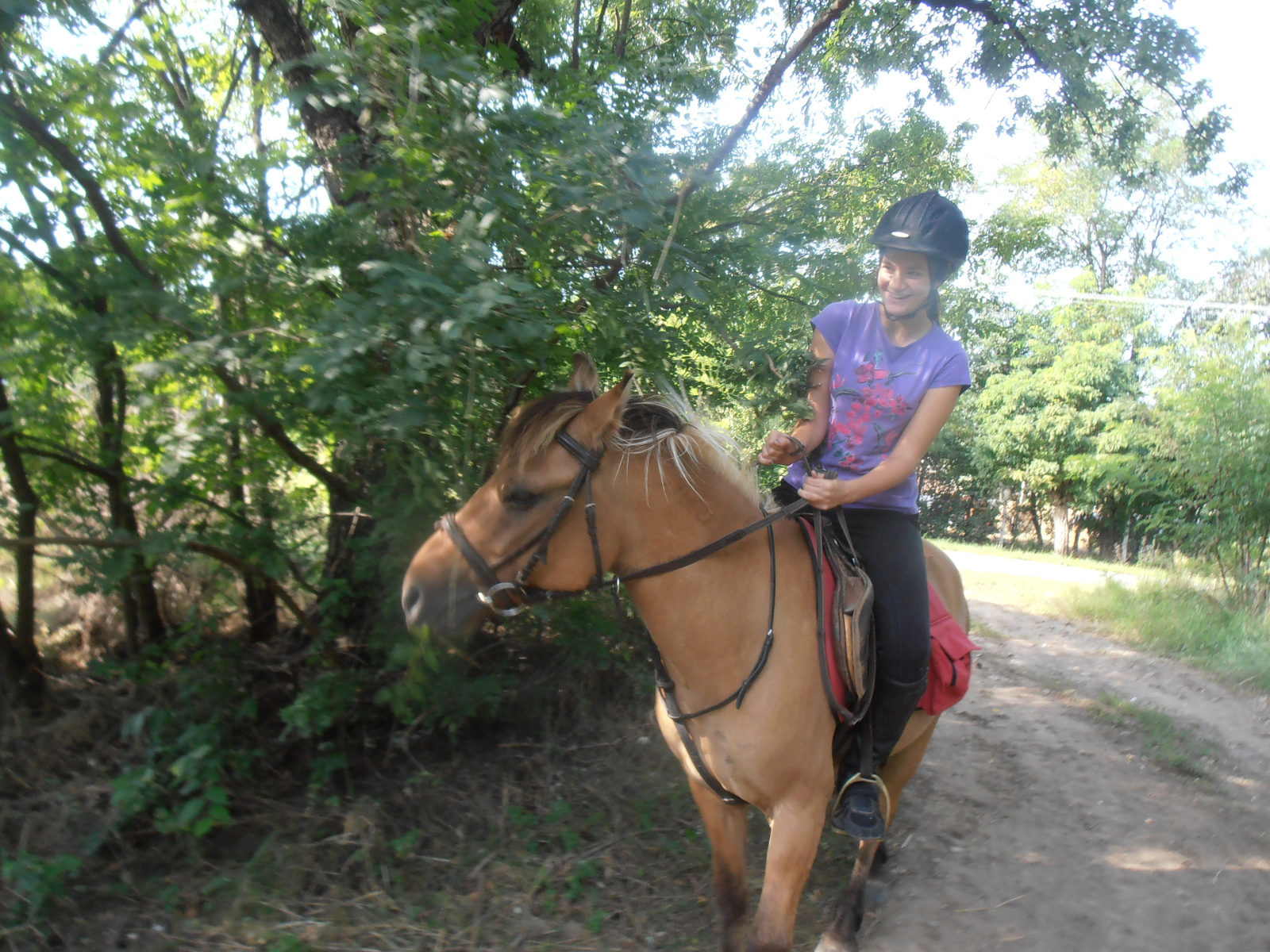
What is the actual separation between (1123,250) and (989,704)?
3099 cm

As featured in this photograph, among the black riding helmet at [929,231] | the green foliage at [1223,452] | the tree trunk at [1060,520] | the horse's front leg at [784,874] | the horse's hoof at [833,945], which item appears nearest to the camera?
the horse's front leg at [784,874]

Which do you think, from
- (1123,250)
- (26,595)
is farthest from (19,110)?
(1123,250)

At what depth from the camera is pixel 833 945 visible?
3115 mm

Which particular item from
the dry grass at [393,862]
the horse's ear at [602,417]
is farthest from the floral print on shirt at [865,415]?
the dry grass at [393,862]

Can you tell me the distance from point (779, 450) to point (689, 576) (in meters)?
0.59

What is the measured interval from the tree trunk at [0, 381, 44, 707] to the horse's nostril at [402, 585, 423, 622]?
2.37 m

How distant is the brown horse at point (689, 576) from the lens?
2.12 meters

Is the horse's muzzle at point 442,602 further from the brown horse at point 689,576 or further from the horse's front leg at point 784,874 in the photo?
the horse's front leg at point 784,874

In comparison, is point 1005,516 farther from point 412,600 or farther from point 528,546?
point 412,600

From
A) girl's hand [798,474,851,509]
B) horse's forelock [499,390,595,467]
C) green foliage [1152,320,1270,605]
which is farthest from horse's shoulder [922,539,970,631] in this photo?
green foliage [1152,320,1270,605]

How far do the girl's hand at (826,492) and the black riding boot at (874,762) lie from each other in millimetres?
747

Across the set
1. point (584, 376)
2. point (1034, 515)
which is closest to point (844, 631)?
point (584, 376)

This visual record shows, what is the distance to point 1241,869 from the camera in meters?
3.99

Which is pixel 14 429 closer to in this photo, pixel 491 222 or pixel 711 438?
pixel 491 222
